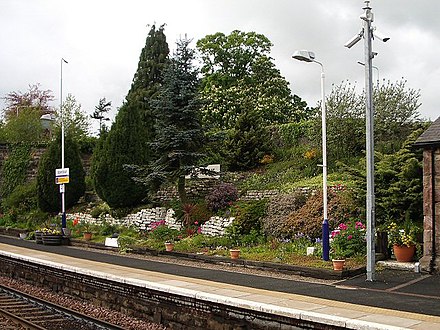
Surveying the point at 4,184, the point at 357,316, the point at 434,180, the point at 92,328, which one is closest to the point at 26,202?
the point at 4,184

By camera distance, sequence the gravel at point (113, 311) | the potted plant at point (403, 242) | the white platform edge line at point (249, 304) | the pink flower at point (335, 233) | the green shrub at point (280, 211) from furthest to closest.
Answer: the green shrub at point (280, 211) < the pink flower at point (335, 233) < the potted plant at point (403, 242) < the gravel at point (113, 311) < the white platform edge line at point (249, 304)

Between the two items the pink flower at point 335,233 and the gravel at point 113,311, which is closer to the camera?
the gravel at point 113,311

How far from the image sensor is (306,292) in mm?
11594

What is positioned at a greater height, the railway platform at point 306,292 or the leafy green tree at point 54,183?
the leafy green tree at point 54,183

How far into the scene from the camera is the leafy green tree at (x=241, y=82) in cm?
3806

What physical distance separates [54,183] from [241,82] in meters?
16.4

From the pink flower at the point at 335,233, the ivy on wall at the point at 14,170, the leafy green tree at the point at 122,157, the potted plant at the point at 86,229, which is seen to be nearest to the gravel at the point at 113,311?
the pink flower at the point at 335,233

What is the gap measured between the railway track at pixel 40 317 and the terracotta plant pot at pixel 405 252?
24.3 ft

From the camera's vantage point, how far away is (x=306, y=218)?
17.5m

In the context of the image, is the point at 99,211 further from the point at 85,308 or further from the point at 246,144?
the point at 85,308

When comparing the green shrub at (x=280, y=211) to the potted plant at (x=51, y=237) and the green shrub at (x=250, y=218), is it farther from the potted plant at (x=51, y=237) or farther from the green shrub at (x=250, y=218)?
the potted plant at (x=51, y=237)

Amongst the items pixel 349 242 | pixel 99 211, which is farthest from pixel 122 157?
pixel 349 242

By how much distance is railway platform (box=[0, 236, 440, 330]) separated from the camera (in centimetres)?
873

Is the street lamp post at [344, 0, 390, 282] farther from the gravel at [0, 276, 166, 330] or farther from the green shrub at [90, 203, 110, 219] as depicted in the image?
the green shrub at [90, 203, 110, 219]
